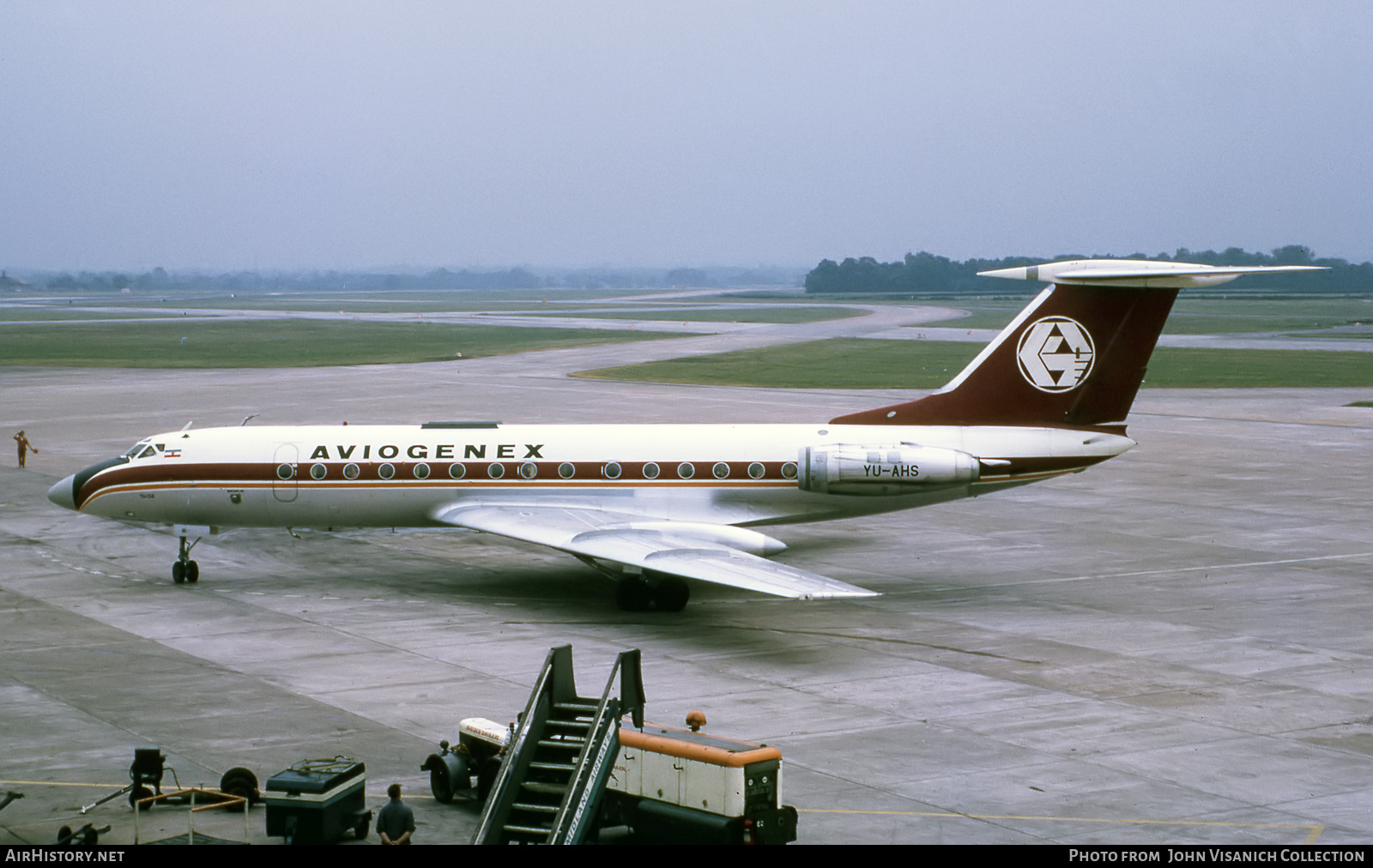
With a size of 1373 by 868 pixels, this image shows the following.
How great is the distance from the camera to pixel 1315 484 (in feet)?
128

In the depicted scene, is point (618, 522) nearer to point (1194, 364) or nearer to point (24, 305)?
point (1194, 364)

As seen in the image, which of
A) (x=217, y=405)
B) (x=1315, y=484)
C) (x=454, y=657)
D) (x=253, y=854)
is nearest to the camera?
(x=253, y=854)

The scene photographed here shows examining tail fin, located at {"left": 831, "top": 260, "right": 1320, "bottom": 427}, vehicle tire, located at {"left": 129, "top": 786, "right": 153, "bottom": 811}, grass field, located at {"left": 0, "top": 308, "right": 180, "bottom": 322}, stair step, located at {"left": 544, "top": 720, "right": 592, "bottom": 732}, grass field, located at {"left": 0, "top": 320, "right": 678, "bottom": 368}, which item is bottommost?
vehicle tire, located at {"left": 129, "top": 786, "right": 153, "bottom": 811}

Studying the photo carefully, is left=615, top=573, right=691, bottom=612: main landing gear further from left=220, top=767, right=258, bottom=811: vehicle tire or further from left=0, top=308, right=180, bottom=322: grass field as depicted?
left=0, top=308, right=180, bottom=322: grass field

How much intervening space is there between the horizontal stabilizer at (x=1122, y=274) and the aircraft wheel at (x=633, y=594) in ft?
27.1

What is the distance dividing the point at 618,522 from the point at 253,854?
14797 mm

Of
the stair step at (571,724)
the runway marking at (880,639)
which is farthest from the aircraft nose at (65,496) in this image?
the stair step at (571,724)

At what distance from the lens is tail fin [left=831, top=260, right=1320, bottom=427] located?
2636 centimetres

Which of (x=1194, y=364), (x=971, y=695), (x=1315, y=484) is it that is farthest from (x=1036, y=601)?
(x=1194, y=364)

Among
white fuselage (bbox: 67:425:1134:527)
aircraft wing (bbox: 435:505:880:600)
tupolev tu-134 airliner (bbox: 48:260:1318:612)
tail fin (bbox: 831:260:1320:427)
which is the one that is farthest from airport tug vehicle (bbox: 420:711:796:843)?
tail fin (bbox: 831:260:1320:427)

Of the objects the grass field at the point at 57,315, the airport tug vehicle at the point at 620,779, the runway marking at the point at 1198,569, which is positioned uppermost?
the grass field at the point at 57,315

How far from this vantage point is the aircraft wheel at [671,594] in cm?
2478

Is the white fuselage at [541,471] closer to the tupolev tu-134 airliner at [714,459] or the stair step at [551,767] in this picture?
the tupolev tu-134 airliner at [714,459]

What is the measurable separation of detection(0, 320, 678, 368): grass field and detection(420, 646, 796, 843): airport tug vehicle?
233 ft
